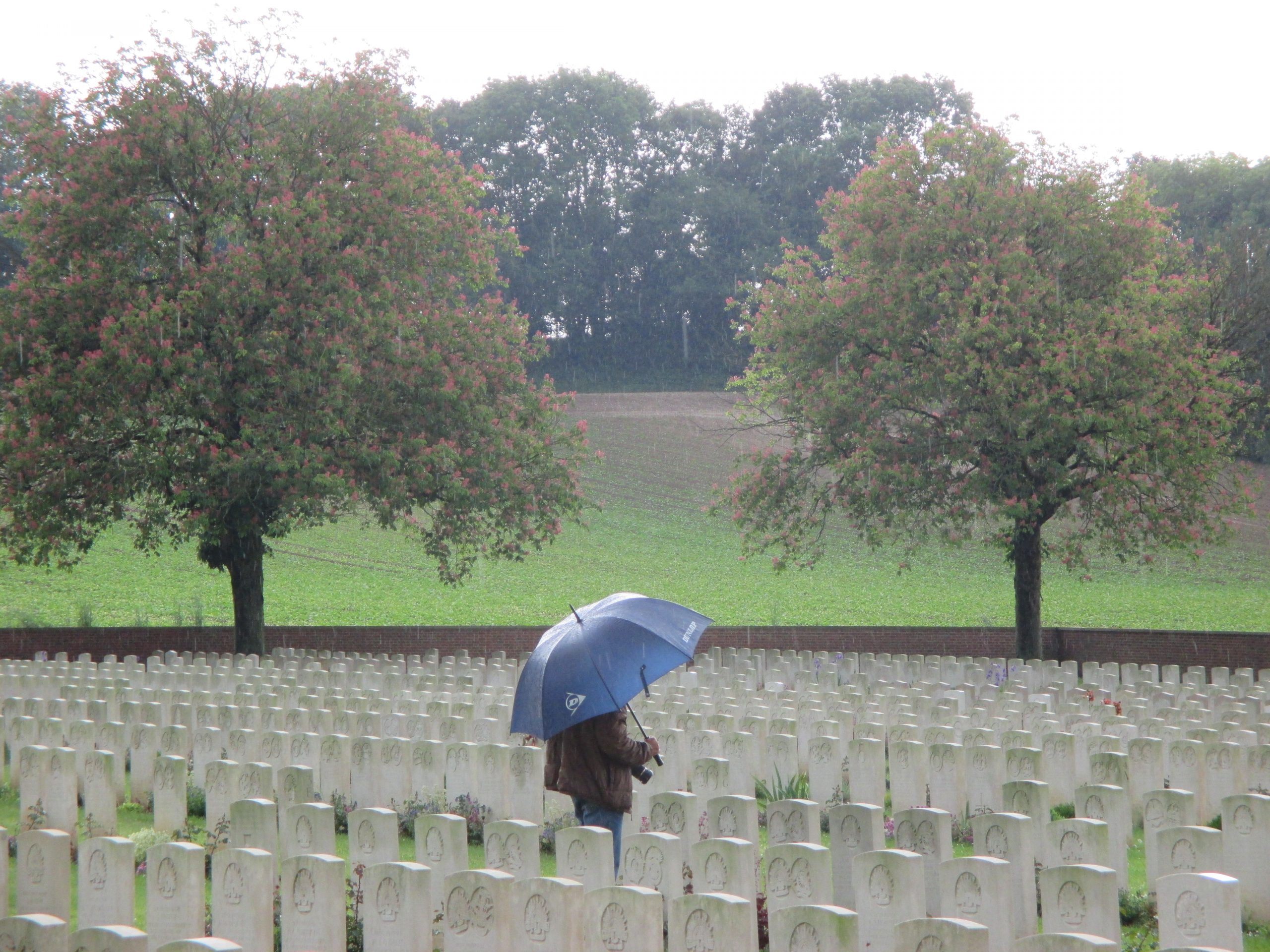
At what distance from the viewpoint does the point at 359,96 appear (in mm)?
16234

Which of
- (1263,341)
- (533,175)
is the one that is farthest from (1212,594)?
(533,175)

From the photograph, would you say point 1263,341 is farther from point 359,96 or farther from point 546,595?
point 359,96

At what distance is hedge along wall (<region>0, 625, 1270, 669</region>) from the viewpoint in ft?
57.3

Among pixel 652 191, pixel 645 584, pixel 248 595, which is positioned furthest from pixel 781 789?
pixel 652 191

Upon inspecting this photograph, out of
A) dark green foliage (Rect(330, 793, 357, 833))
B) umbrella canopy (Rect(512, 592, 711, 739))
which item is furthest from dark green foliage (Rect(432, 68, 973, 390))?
umbrella canopy (Rect(512, 592, 711, 739))

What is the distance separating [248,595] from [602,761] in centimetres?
1193

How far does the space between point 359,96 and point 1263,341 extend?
23354 mm

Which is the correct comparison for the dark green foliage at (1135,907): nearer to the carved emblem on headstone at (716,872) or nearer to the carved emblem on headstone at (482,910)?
the carved emblem on headstone at (716,872)

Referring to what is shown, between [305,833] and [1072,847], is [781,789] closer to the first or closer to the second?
[1072,847]

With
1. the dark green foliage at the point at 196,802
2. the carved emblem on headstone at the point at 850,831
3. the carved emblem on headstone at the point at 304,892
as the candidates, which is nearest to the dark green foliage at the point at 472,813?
the dark green foliage at the point at 196,802

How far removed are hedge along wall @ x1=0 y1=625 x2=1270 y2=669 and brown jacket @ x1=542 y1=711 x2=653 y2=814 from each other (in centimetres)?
1177

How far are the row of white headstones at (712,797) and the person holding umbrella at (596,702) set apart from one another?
28 cm

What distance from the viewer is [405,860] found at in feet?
23.7

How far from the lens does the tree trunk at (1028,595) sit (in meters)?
17.2
